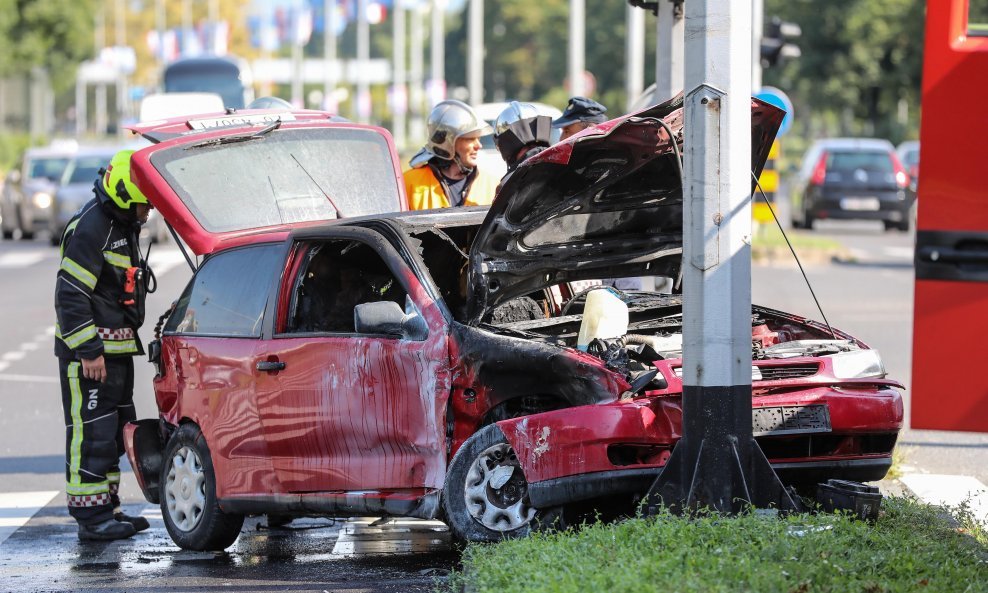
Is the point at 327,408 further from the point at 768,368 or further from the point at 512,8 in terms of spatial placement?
the point at 512,8

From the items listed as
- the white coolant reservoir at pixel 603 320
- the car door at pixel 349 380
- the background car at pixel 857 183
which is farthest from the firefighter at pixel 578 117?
the background car at pixel 857 183

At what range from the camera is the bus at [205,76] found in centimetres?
3788

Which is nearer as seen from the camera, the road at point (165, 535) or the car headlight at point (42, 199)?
the road at point (165, 535)

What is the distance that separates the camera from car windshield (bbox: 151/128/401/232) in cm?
888

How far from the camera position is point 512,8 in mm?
110438

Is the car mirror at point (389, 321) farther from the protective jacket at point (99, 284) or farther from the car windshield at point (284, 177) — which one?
the protective jacket at point (99, 284)

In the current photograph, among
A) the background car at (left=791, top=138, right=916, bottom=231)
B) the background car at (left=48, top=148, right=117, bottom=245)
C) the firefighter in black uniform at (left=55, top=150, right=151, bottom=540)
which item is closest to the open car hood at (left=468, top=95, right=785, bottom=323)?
the firefighter in black uniform at (left=55, top=150, right=151, bottom=540)

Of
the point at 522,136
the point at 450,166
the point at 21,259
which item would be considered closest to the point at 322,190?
the point at 450,166

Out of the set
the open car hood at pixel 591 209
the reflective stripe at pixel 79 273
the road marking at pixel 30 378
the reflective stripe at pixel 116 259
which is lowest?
the road marking at pixel 30 378

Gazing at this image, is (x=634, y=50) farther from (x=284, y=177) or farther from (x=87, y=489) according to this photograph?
(x=87, y=489)

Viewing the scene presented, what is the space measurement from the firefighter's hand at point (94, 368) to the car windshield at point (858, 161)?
25433 millimetres

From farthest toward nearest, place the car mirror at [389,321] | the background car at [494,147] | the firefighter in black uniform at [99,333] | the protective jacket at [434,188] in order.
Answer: the background car at [494,147] < the protective jacket at [434,188] < the firefighter in black uniform at [99,333] < the car mirror at [389,321]

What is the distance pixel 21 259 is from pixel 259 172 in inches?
752

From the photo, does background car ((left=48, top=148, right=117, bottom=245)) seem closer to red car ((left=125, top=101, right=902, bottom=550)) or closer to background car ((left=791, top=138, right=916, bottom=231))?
background car ((left=791, top=138, right=916, bottom=231))
